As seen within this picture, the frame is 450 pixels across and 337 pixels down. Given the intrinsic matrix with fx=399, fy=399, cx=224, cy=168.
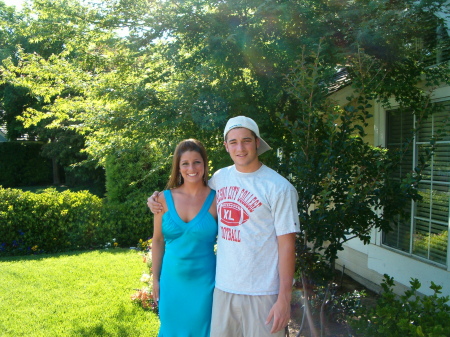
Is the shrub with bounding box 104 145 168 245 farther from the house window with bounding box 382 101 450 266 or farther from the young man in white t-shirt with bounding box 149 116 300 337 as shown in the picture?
the young man in white t-shirt with bounding box 149 116 300 337

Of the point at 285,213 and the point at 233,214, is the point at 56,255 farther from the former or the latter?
the point at 285,213

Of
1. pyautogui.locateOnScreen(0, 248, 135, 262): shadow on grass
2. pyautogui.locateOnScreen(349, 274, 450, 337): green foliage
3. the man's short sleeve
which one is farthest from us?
pyautogui.locateOnScreen(0, 248, 135, 262): shadow on grass

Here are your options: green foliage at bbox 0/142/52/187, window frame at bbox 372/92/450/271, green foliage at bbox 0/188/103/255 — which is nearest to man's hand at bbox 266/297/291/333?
window frame at bbox 372/92/450/271

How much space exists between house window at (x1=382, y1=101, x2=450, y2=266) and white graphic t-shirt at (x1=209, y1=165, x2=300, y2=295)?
2.29 metres

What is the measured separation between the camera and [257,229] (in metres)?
2.28

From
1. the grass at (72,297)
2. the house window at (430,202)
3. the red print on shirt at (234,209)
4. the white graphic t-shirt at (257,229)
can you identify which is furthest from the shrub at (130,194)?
the white graphic t-shirt at (257,229)

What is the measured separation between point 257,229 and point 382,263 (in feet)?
11.7

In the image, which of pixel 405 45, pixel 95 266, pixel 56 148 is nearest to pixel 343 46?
pixel 405 45

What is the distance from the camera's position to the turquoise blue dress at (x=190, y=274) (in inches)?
101

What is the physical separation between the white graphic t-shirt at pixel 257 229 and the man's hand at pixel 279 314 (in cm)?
9

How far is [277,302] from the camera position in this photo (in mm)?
2197

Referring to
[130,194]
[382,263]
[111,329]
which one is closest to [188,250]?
[111,329]

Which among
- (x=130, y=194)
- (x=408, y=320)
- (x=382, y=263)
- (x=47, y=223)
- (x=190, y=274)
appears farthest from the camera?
(x=130, y=194)

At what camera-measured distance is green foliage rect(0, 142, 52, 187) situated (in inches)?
836
